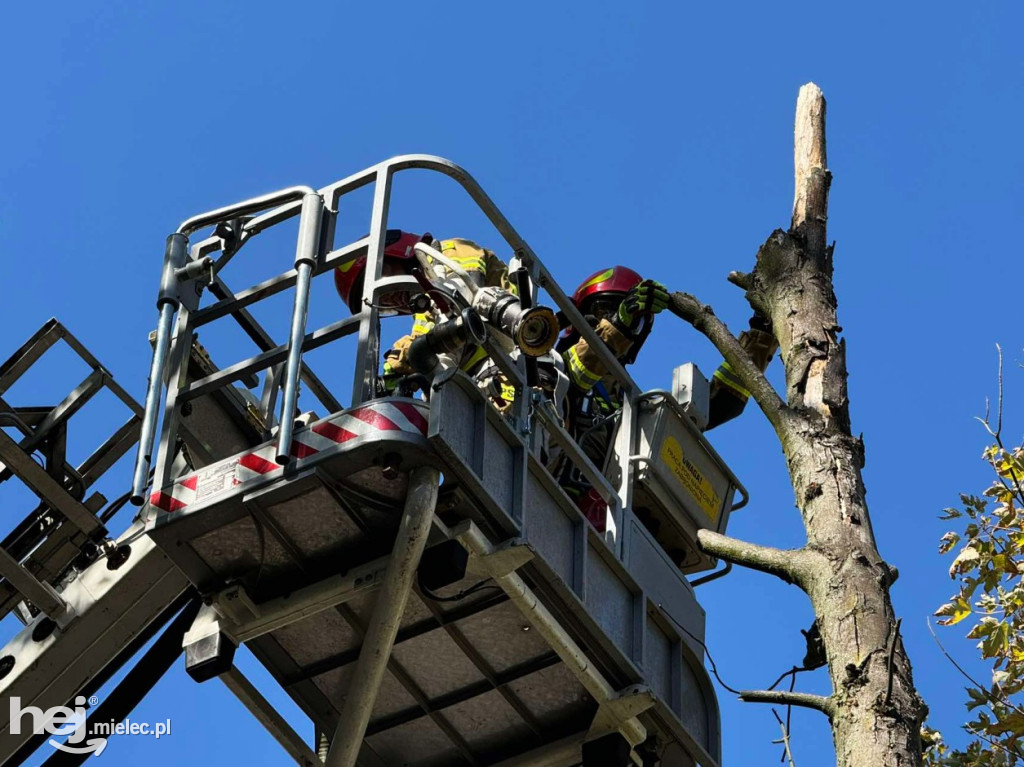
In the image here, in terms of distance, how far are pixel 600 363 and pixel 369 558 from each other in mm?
3229

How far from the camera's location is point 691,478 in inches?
410

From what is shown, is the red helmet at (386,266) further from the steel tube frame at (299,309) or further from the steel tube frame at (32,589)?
the steel tube frame at (32,589)

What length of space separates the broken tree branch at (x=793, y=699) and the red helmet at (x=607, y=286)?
230 inches

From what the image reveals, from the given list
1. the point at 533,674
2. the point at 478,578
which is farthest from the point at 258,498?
the point at 533,674

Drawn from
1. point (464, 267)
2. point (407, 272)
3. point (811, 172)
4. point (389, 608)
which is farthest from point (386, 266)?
Result: point (389, 608)

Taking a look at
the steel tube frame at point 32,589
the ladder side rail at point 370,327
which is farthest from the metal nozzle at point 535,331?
the steel tube frame at point 32,589

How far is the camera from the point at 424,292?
814 cm

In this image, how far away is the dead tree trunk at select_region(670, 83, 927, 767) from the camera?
6.28m

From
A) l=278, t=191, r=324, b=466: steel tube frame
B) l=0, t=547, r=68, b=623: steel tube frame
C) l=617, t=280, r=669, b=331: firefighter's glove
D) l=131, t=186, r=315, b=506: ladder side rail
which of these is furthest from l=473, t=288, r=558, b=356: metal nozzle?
l=617, t=280, r=669, b=331: firefighter's glove

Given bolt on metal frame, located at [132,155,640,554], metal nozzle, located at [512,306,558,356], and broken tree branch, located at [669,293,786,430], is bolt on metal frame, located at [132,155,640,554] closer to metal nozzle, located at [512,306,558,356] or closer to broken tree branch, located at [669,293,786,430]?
metal nozzle, located at [512,306,558,356]

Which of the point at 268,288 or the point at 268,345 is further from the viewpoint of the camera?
the point at 268,345

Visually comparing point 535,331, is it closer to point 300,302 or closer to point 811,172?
point 300,302

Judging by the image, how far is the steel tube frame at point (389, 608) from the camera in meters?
7.38

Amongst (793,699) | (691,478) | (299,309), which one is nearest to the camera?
(793,699)
